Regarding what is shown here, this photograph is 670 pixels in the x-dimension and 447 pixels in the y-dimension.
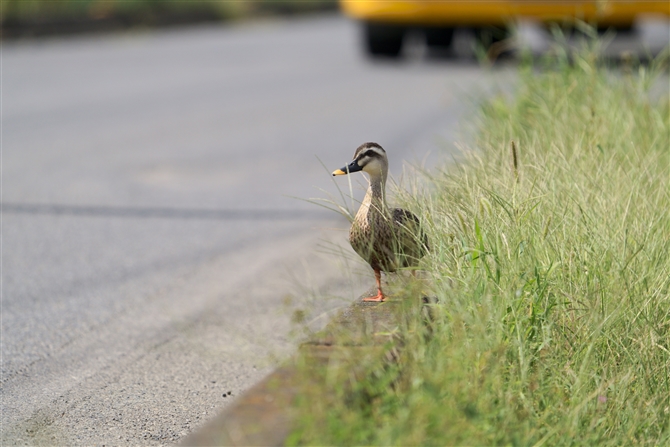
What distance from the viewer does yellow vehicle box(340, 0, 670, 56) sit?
12.1 meters

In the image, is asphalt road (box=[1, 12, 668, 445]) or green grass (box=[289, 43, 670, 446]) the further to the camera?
asphalt road (box=[1, 12, 668, 445])

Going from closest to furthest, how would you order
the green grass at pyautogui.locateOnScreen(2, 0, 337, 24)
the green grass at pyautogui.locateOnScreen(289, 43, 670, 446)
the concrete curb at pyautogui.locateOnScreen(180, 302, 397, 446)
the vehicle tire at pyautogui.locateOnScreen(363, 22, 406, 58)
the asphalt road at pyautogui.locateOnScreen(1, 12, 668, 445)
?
the concrete curb at pyautogui.locateOnScreen(180, 302, 397, 446)
the green grass at pyautogui.locateOnScreen(289, 43, 670, 446)
the asphalt road at pyautogui.locateOnScreen(1, 12, 668, 445)
the vehicle tire at pyautogui.locateOnScreen(363, 22, 406, 58)
the green grass at pyautogui.locateOnScreen(2, 0, 337, 24)

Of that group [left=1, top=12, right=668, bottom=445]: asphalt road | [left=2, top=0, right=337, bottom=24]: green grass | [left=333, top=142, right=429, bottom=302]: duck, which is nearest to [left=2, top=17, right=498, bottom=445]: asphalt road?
[left=1, top=12, right=668, bottom=445]: asphalt road

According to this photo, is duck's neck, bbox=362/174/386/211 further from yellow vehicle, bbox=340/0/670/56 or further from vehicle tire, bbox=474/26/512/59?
vehicle tire, bbox=474/26/512/59

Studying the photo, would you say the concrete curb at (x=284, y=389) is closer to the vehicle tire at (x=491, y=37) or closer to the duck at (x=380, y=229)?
the duck at (x=380, y=229)

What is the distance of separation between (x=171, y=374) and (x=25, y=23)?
596 inches

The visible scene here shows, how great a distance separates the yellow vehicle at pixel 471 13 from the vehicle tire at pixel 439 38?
430mm

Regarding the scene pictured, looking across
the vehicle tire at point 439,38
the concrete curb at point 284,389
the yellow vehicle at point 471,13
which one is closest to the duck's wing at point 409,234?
the concrete curb at point 284,389

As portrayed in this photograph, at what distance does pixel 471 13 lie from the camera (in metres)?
12.6

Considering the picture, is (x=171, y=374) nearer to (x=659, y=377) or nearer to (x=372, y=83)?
(x=659, y=377)

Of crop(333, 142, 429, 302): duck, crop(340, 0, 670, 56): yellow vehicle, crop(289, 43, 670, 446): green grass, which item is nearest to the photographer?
crop(289, 43, 670, 446): green grass

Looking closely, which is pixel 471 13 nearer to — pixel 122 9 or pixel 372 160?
pixel 372 160

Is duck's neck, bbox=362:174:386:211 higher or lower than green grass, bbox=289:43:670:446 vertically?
higher

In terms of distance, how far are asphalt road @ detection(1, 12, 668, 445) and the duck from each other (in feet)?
0.74
